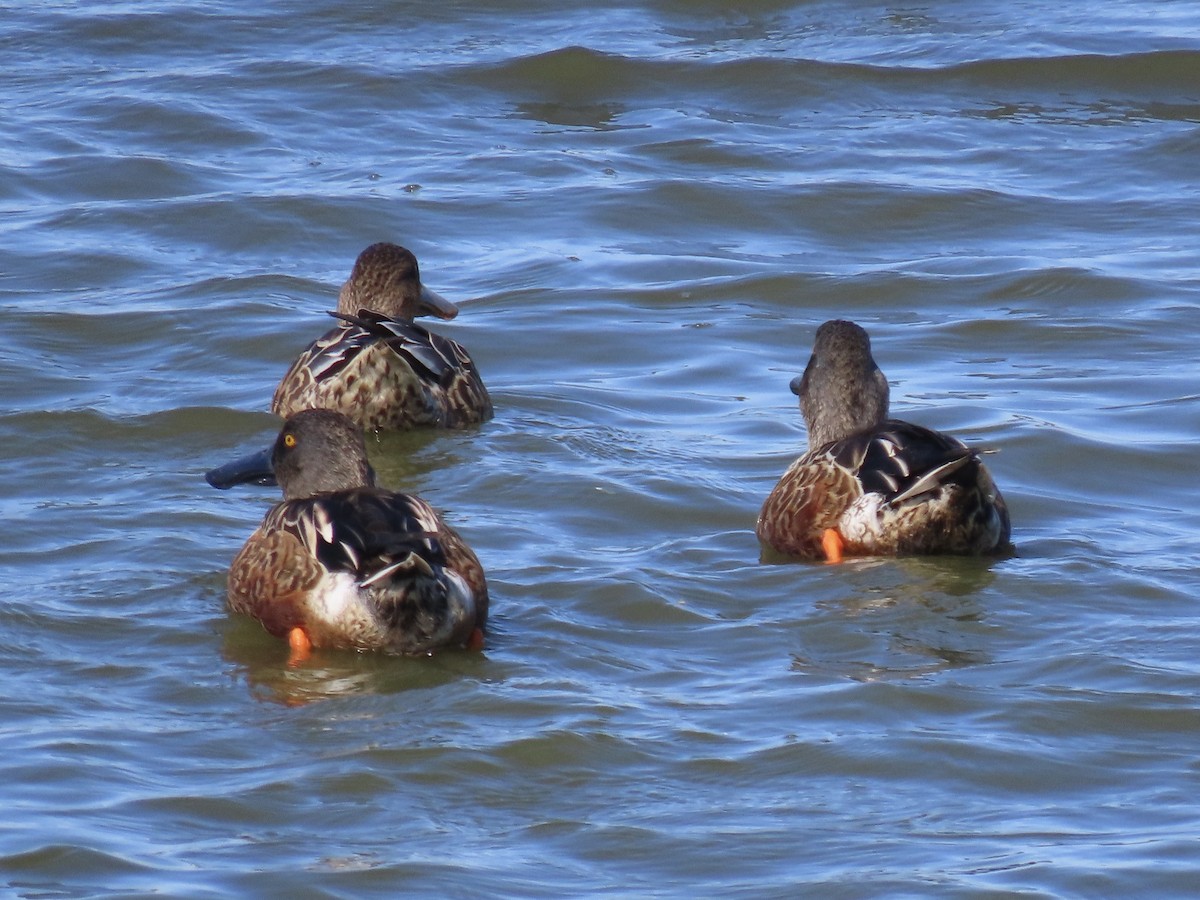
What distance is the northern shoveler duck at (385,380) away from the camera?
1039 cm

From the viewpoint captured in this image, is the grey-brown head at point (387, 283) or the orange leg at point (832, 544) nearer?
the orange leg at point (832, 544)

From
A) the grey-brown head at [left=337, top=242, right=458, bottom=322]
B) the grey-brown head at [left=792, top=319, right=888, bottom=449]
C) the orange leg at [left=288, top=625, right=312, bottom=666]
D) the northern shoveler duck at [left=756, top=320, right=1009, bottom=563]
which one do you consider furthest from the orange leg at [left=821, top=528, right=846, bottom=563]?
the grey-brown head at [left=337, top=242, right=458, bottom=322]

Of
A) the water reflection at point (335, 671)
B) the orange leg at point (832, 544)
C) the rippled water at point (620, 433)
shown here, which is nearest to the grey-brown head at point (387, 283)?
the rippled water at point (620, 433)

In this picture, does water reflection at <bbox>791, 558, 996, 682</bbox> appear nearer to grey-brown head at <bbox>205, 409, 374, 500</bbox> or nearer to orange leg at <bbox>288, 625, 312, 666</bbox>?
orange leg at <bbox>288, 625, 312, 666</bbox>

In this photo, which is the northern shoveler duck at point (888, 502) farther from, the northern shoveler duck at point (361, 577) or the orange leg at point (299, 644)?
the orange leg at point (299, 644)

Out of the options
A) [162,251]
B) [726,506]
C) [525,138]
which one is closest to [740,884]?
[726,506]

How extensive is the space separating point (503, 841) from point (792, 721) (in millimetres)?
1177

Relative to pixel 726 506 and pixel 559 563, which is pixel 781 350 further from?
pixel 559 563

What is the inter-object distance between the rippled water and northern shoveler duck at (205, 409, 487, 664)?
118mm

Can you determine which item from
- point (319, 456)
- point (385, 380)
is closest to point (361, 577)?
point (319, 456)

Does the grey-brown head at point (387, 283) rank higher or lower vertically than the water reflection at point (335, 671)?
higher

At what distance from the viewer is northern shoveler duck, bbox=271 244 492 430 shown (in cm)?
1039

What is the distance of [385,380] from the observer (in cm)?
1051

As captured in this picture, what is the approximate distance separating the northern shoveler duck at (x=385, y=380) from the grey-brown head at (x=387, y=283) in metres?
0.62
